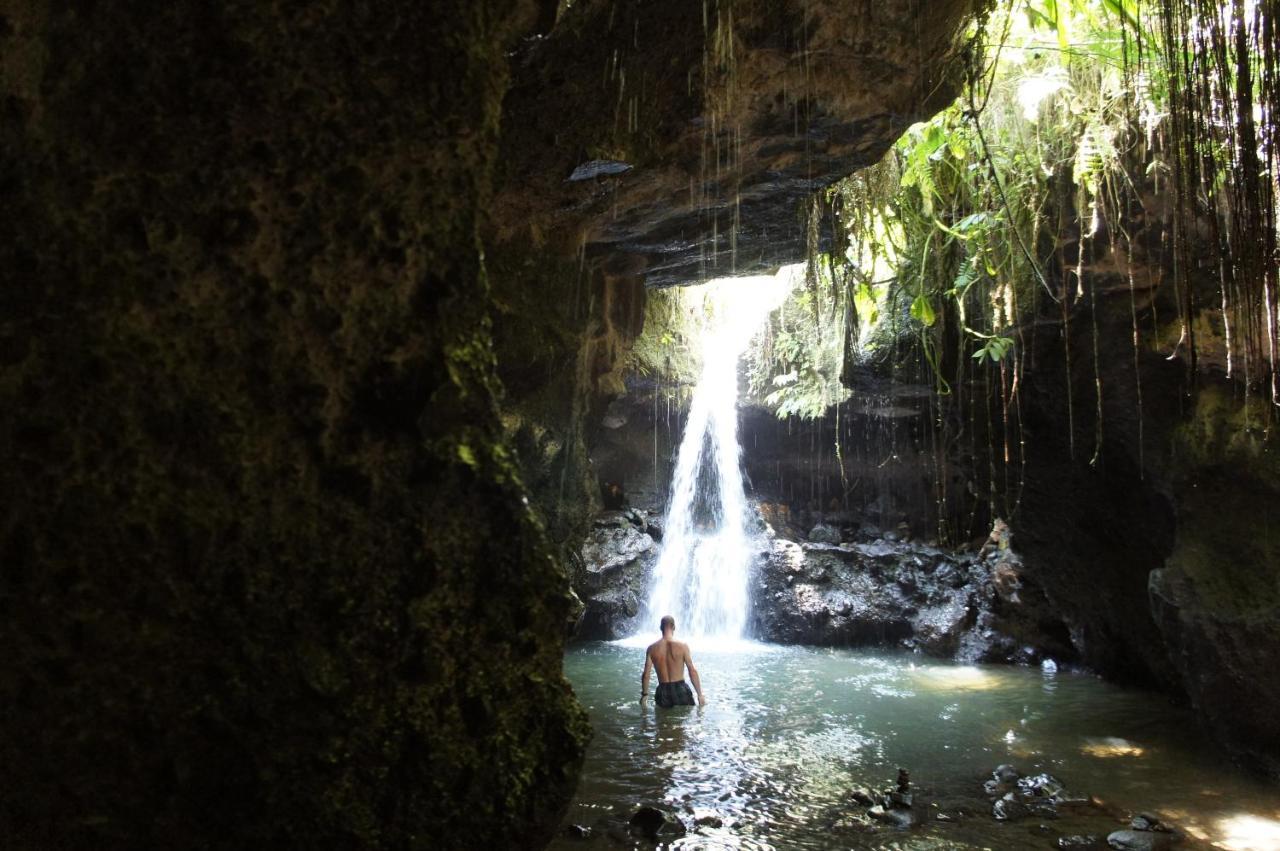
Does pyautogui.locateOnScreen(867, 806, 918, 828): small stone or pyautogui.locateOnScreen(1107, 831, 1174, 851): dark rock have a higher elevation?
pyautogui.locateOnScreen(867, 806, 918, 828): small stone

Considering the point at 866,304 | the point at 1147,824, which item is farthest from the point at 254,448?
the point at 866,304

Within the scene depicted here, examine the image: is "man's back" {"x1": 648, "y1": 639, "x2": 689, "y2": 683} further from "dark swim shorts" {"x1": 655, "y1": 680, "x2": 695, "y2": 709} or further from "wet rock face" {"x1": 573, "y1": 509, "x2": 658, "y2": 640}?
"wet rock face" {"x1": 573, "y1": 509, "x2": 658, "y2": 640}

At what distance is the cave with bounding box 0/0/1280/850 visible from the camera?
78.9 inches

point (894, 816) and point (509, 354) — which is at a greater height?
point (509, 354)

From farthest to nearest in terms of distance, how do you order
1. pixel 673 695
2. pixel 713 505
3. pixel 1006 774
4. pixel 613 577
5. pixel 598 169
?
pixel 713 505 → pixel 613 577 → pixel 673 695 → pixel 1006 774 → pixel 598 169

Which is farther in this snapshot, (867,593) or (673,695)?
(867,593)

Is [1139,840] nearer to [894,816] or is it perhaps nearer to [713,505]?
[894,816]

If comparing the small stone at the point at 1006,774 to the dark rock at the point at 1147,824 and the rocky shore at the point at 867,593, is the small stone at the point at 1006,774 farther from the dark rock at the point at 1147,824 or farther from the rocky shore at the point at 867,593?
the rocky shore at the point at 867,593

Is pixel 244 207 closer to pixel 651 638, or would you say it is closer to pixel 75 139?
pixel 75 139

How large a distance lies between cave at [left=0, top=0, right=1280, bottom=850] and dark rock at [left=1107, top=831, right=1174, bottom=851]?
0.04m

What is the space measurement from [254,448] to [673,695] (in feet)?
22.2

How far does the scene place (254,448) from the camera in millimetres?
2059

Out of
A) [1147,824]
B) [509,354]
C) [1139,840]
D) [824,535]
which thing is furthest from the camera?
[824,535]

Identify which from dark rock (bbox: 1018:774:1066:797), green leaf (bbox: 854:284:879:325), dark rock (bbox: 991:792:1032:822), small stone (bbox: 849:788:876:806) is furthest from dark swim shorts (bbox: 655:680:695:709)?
green leaf (bbox: 854:284:879:325)
